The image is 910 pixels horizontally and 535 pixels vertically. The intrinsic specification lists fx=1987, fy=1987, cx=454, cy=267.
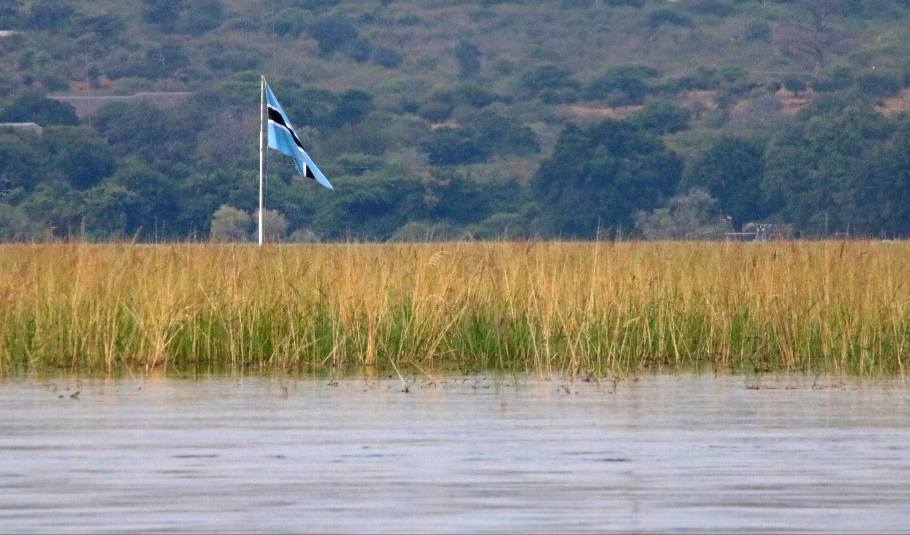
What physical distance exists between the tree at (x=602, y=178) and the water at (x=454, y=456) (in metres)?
60.7

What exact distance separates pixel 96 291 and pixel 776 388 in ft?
14.4

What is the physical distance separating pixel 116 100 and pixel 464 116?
53.6 feet

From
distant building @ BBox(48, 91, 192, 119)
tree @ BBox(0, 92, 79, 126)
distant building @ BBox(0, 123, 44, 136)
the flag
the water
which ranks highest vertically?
distant building @ BBox(48, 91, 192, 119)

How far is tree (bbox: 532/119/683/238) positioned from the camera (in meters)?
72.9

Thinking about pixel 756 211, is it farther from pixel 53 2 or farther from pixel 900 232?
pixel 53 2

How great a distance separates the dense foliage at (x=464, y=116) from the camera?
71.1 metres

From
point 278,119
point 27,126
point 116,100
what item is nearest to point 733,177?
point 27,126

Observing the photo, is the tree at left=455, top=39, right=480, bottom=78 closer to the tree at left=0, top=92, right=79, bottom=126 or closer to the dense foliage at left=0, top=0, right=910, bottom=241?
the dense foliage at left=0, top=0, right=910, bottom=241

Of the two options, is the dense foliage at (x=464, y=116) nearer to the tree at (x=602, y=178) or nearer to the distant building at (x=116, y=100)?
the tree at (x=602, y=178)

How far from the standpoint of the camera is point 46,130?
78625 millimetres

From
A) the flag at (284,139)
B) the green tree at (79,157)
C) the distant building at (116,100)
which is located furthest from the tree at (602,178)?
the flag at (284,139)

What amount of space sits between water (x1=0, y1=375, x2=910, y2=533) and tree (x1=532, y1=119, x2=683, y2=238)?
60.7 m

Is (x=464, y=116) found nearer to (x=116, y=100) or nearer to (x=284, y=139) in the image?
(x=116, y=100)

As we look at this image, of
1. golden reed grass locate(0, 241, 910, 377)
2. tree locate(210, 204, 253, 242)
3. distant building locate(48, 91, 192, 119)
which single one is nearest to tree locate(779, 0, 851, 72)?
distant building locate(48, 91, 192, 119)
